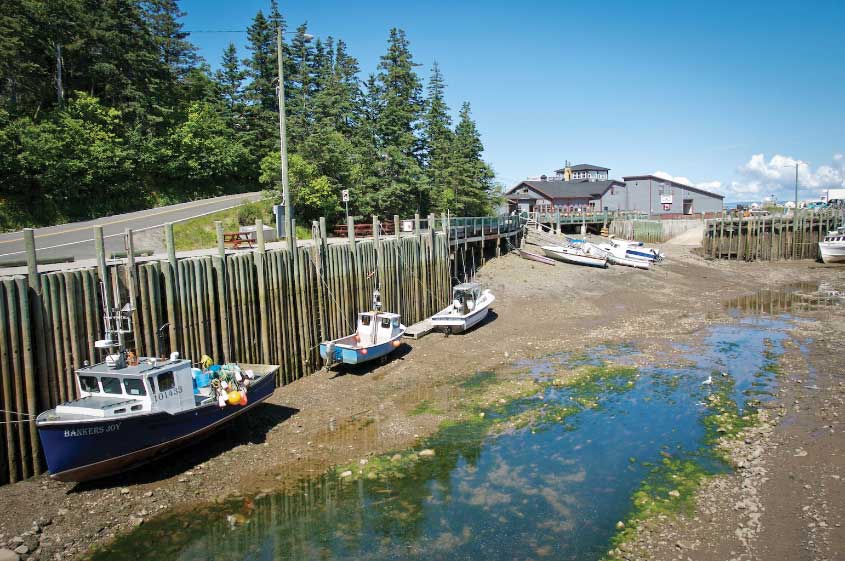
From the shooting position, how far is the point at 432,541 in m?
11.2

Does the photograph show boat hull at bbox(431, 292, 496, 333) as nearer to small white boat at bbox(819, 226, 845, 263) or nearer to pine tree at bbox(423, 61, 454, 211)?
pine tree at bbox(423, 61, 454, 211)

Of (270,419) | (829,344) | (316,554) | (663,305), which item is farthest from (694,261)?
(316,554)

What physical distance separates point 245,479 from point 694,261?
179 feet

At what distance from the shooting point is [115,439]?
12609mm

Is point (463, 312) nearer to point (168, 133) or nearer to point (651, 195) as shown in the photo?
point (168, 133)

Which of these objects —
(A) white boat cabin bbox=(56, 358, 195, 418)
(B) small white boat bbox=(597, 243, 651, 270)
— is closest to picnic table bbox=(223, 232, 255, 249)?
(A) white boat cabin bbox=(56, 358, 195, 418)

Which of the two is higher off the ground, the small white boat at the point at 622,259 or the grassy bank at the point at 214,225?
the grassy bank at the point at 214,225

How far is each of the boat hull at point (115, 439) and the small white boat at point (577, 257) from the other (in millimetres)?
37042

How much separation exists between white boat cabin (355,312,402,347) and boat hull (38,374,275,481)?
350 inches

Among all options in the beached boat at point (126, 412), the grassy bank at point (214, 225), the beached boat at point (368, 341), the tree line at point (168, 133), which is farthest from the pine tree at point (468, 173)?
the beached boat at point (126, 412)

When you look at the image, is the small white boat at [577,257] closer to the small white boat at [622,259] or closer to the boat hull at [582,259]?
the boat hull at [582,259]

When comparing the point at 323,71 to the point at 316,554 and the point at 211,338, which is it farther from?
the point at 316,554

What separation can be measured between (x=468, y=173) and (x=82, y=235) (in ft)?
114

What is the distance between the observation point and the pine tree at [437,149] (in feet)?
162
